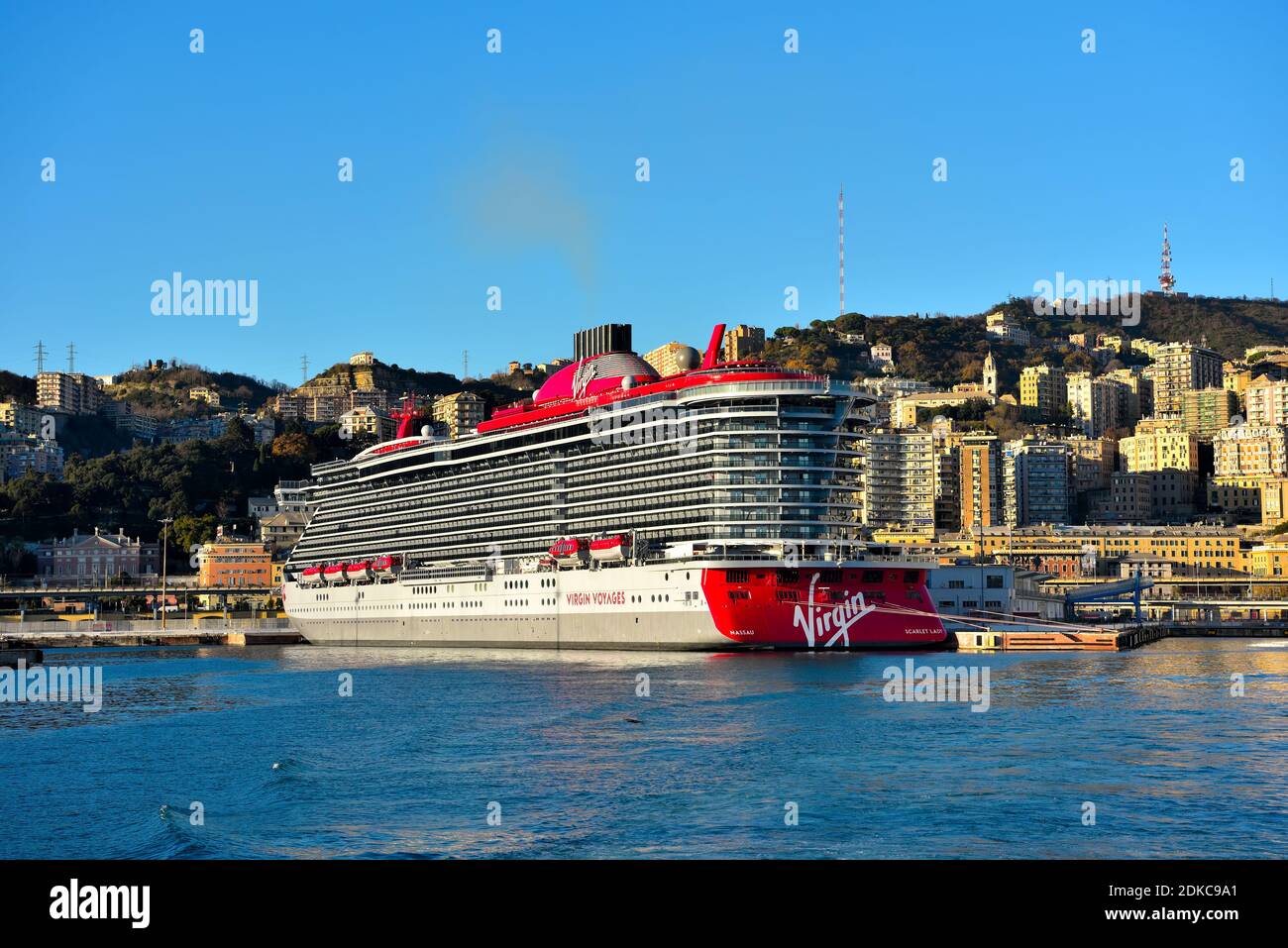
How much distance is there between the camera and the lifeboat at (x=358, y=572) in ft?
336

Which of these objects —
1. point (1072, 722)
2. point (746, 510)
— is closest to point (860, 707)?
point (1072, 722)

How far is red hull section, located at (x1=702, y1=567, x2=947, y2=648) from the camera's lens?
216 ft

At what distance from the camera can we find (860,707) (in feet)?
144

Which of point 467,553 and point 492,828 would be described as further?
point 467,553

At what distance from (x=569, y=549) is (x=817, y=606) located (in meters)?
17.3

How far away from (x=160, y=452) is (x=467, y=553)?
4856 inches

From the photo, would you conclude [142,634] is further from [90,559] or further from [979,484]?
[979,484]

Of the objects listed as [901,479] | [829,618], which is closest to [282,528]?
[901,479]

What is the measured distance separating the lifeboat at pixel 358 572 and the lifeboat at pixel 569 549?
28170mm

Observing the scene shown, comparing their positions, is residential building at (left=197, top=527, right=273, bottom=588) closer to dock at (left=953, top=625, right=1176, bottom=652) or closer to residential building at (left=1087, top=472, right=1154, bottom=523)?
dock at (left=953, top=625, right=1176, bottom=652)

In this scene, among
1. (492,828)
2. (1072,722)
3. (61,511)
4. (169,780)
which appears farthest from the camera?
(61,511)
